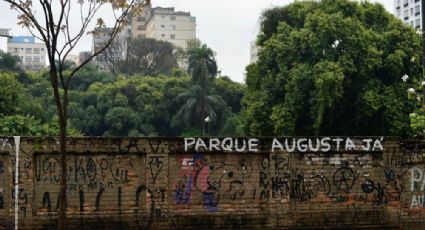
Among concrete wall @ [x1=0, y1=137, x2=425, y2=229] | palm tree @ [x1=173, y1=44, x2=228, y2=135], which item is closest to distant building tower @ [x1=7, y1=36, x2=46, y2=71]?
palm tree @ [x1=173, y1=44, x2=228, y2=135]

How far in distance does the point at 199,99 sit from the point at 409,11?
130 feet

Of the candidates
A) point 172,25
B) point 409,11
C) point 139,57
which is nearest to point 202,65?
point 139,57

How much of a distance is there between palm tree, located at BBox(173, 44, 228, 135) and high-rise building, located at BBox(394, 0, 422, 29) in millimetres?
30837

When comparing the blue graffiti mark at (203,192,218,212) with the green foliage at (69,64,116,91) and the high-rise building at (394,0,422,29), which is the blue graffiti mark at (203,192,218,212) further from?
the high-rise building at (394,0,422,29)

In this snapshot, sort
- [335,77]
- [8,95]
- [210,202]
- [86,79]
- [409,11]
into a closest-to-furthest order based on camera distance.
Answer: [210,202], [335,77], [8,95], [86,79], [409,11]

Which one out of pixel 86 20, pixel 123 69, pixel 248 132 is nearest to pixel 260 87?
pixel 248 132

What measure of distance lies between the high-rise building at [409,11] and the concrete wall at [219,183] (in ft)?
235

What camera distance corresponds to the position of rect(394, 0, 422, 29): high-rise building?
84000 millimetres

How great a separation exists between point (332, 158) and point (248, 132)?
2350 cm

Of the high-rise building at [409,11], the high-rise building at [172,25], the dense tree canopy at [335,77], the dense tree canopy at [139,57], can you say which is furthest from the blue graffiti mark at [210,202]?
the high-rise building at [172,25]

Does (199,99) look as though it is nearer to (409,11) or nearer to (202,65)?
(202,65)

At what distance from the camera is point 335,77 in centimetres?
3247

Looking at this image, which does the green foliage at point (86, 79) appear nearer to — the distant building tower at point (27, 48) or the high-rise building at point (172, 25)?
the high-rise building at point (172, 25)

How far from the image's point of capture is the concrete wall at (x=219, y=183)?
14.4m
